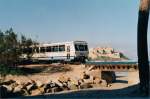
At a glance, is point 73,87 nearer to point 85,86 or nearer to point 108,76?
point 85,86

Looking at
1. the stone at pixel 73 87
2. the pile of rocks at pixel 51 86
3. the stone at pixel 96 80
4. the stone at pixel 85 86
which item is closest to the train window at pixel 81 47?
the pile of rocks at pixel 51 86

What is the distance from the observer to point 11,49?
5847 cm

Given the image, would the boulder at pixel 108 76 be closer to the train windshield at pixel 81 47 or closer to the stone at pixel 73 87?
the stone at pixel 73 87

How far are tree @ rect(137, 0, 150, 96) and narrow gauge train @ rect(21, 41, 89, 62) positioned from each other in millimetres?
34575

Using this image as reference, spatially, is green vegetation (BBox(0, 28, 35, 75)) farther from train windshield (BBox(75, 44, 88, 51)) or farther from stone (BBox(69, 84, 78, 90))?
stone (BBox(69, 84, 78, 90))

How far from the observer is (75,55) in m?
A: 61.2

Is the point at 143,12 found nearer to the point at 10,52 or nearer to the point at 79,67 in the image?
the point at 79,67

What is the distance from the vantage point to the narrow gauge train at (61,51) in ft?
200

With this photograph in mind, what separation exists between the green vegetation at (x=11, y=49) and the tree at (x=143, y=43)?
98.2 feet

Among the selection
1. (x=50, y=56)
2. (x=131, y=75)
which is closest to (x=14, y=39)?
(x=50, y=56)

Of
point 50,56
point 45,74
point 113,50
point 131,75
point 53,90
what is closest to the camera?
point 53,90

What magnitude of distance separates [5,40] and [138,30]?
1411 inches

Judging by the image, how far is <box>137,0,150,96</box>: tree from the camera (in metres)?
25.6

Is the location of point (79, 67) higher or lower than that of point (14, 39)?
lower
